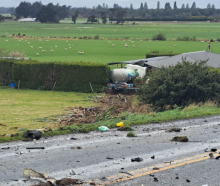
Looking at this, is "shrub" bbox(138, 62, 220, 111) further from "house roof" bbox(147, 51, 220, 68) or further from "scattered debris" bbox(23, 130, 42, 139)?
"house roof" bbox(147, 51, 220, 68)

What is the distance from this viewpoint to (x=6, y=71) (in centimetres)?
3734

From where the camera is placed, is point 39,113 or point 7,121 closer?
point 7,121

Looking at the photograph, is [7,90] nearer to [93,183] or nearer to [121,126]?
[121,126]

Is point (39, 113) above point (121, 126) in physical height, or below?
below

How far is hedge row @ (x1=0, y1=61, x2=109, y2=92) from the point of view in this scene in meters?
33.4

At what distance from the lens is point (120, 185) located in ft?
25.8

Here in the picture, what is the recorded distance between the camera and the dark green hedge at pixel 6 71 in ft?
121

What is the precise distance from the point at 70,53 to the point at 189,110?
5336 centimetres

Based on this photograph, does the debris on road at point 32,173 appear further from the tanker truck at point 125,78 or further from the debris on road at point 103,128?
the tanker truck at point 125,78

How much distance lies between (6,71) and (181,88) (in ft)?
71.8

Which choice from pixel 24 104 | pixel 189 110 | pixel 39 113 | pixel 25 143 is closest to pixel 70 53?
pixel 24 104

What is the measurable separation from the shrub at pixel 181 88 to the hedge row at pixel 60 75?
1274 centimetres

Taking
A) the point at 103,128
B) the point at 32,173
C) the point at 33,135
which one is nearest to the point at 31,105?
the point at 103,128

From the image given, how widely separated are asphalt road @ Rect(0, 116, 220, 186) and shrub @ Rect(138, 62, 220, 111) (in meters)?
7.16
